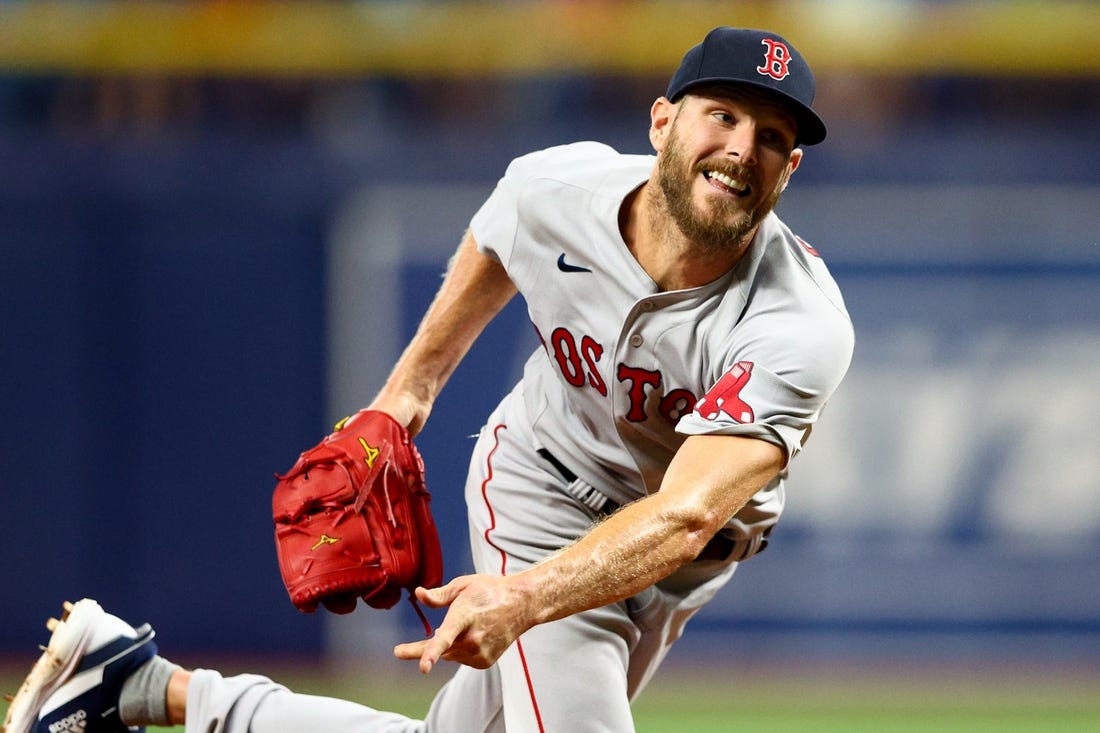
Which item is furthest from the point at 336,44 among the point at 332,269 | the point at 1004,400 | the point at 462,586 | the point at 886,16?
the point at 462,586

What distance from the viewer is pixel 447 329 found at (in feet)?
11.6

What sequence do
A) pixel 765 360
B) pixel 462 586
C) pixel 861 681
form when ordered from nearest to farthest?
1. pixel 462 586
2. pixel 765 360
3. pixel 861 681

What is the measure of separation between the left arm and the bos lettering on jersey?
0.09 metres

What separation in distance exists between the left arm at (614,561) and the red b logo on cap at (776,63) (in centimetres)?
68

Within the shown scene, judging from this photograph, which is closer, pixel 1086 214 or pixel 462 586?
pixel 462 586

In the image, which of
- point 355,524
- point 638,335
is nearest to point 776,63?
point 638,335

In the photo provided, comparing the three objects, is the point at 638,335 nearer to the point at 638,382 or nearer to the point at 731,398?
the point at 638,382

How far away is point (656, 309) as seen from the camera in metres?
3.02

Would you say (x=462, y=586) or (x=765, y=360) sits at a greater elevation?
(x=765, y=360)

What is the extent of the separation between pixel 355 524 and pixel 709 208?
1.03m

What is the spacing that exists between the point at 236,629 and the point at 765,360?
4326 mm

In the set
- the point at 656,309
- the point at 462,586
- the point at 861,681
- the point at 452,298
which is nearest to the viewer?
the point at 462,586

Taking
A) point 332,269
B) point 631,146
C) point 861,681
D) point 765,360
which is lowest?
point 861,681

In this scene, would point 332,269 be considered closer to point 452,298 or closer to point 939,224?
point 939,224
